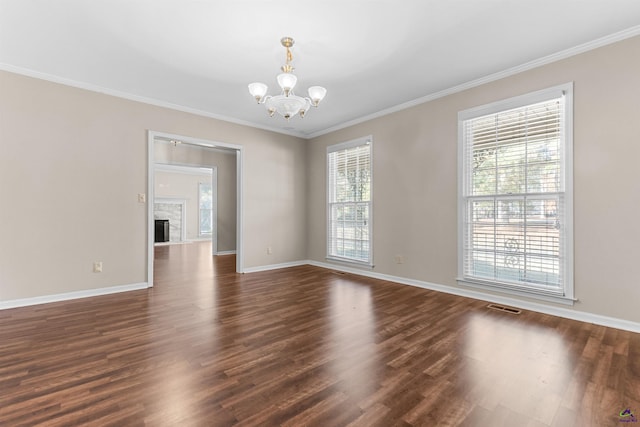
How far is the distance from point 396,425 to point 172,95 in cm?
465

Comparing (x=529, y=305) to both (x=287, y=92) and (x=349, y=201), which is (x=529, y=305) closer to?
(x=349, y=201)

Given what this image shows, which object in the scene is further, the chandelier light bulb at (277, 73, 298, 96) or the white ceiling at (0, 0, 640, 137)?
the chandelier light bulb at (277, 73, 298, 96)

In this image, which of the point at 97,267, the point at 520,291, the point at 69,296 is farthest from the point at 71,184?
the point at 520,291

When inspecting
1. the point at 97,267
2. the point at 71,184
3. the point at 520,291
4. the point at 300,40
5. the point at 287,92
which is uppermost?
the point at 300,40

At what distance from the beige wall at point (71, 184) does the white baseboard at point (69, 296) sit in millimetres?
47

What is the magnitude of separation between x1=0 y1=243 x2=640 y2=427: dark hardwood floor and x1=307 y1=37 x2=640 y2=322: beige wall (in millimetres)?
575

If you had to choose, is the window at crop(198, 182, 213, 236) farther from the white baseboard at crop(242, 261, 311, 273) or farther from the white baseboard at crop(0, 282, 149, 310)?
the white baseboard at crop(0, 282, 149, 310)

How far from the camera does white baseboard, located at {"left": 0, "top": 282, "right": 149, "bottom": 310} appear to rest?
3.32m

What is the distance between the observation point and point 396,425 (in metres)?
1.48

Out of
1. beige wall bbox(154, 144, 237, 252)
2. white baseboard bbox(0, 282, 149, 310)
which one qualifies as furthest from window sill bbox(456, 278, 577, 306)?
beige wall bbox(154, 144, 237, 252)

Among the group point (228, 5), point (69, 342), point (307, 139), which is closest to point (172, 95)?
point (228, 5)

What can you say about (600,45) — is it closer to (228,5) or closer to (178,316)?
(228,5)

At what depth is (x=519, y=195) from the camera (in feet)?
10.9

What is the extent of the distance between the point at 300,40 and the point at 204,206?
1028 centimetres
